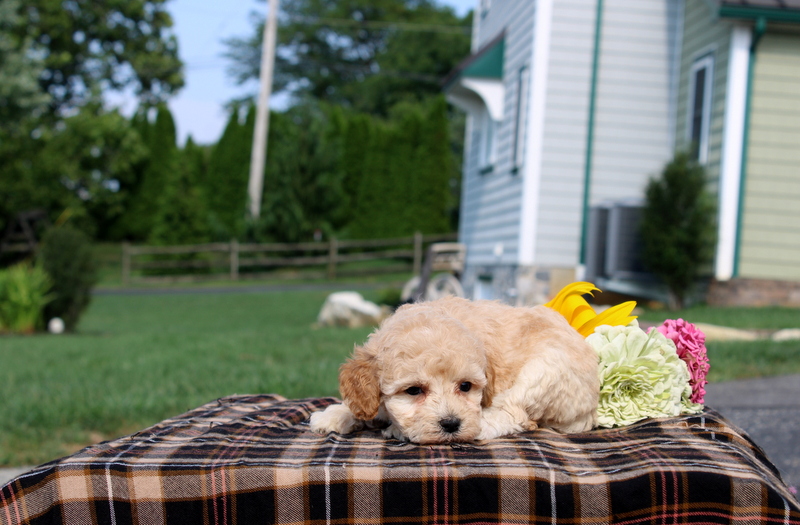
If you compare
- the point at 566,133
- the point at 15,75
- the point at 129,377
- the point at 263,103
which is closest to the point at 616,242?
the point at 566,133

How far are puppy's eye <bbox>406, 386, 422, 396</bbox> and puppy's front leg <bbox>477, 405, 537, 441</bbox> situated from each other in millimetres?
340

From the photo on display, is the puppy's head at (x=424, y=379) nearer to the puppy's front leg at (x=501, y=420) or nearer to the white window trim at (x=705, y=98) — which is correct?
the puppy's front leg at (x=501, y=420)

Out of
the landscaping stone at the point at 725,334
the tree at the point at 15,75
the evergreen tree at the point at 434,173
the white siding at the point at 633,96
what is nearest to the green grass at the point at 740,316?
the landscaping stone at the point at 725,334

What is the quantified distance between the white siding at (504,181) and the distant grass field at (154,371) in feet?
12.0

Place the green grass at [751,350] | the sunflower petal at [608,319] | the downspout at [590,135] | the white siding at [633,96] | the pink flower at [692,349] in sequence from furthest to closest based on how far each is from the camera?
1. the white siding at [633,96]
2. the downspout at [590,135]
3. the green grass at [751,350]
4. the sunflower petal at [608,319]
5. the pink flower at [692,349]

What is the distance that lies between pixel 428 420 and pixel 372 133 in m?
27.8

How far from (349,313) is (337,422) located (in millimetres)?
11194

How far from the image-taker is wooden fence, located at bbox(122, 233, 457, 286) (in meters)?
27.4

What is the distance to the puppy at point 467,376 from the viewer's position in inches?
92.0

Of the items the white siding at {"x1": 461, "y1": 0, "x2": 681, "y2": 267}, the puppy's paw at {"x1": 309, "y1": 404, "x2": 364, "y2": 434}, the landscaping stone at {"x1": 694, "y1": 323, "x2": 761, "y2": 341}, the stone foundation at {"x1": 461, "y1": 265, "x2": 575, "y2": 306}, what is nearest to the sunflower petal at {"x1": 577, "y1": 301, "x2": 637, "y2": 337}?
the puppy's paw at {"x1": 309, "y1": 404, "x2": 364, "y2": 434}

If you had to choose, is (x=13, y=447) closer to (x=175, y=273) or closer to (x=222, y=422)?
(x=222, y=422)

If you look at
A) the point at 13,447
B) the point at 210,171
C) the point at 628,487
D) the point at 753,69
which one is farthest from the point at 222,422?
the point at 210,171

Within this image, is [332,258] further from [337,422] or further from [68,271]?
[337,422]

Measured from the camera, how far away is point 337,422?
9.04 ft
